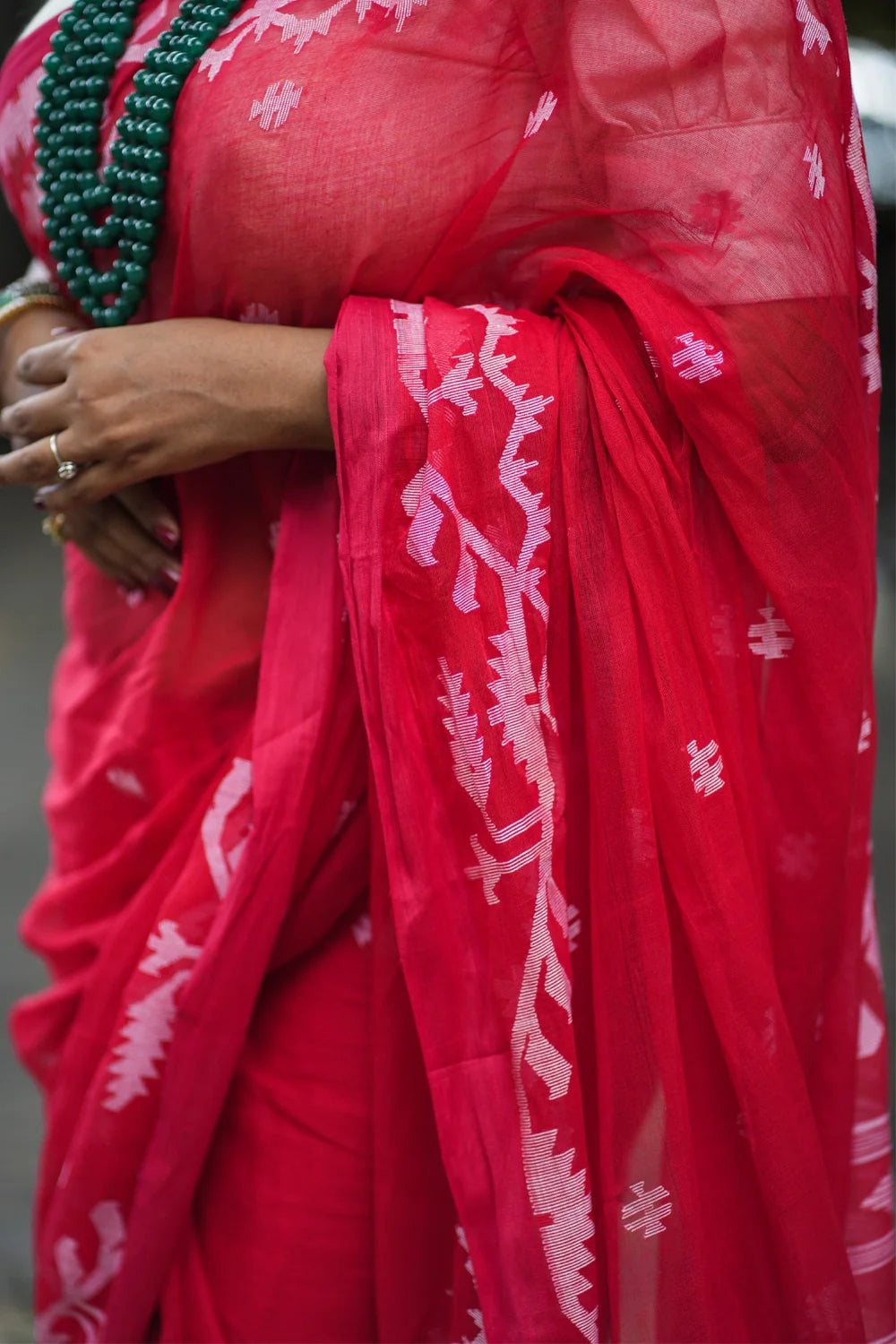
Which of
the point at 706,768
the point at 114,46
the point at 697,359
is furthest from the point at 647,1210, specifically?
the point at 114,46

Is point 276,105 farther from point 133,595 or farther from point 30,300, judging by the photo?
point 133,595

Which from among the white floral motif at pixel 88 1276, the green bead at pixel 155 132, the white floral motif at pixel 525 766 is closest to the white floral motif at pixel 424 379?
the white floral motif at pixel 525 766

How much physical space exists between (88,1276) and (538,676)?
Answer: 49 centimetres

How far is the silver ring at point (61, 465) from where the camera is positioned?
2.45ft

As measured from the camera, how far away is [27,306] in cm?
86

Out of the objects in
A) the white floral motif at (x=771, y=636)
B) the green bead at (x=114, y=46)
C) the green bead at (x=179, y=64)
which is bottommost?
the white floral motif at (x=771, y=636)

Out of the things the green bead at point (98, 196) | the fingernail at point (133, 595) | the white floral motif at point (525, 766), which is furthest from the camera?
the fingernail at point (133, 595)

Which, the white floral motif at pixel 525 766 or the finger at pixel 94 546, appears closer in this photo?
the white floral motif at pixel 525 766

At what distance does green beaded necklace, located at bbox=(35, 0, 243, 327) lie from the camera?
76 centimetres

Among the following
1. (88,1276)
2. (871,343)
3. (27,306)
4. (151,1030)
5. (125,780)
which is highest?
(27,306)

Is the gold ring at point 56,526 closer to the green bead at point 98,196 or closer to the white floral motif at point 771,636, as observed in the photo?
the green bead at point 98,196

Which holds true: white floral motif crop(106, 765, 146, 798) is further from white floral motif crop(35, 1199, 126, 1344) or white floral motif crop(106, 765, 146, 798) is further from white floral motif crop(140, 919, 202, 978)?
white floral motif crop(35, 1199, 126, 1344)

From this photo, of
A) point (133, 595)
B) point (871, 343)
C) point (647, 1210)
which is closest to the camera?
point (647, 1210)

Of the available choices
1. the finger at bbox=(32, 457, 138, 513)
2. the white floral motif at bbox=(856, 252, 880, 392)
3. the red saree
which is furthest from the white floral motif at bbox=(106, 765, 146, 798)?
the white floral motif at bbox=(856, 252, 880, 392)
